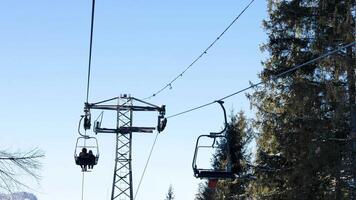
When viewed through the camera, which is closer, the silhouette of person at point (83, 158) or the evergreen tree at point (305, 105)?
the evergreen tree at point (305, 105)

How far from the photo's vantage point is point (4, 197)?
10422 millimetres

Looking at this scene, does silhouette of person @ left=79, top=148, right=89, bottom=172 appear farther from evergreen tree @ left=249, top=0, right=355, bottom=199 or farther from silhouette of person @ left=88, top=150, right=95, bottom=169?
evergreen tree @ left=249, top=0, right=355, bottom=199

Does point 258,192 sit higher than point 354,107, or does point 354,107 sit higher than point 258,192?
point 354,107

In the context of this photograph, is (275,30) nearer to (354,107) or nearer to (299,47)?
(299,47)

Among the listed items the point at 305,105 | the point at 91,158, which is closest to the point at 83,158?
the point at 91,158

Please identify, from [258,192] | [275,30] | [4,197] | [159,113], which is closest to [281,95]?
[275,30]

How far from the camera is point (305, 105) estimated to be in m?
20.2

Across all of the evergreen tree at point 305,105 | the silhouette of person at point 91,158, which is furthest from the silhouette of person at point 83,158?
the evergreen tree at point 305,105

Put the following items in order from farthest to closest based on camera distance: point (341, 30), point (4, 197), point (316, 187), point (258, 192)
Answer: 1. point (258, 192)
2. point (316, 187)
3. point (341, 30)
4. point (4, 197)

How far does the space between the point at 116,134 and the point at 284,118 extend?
9202 millimetres

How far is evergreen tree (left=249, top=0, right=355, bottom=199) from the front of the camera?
1891cm

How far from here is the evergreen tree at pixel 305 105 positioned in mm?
18906

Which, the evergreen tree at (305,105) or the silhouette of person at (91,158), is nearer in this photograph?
the evergreen tree at (305,105)

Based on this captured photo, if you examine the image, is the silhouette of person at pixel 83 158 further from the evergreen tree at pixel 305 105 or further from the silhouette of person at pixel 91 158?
the evergreen tree at pixel 305 105
